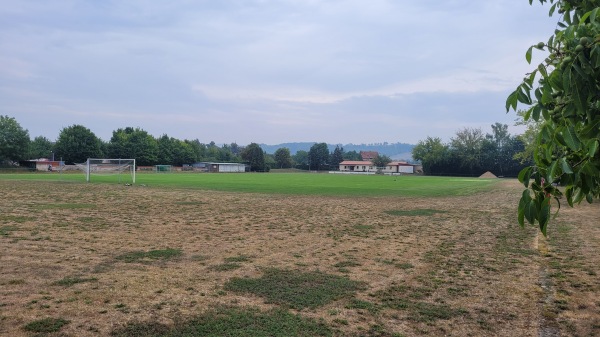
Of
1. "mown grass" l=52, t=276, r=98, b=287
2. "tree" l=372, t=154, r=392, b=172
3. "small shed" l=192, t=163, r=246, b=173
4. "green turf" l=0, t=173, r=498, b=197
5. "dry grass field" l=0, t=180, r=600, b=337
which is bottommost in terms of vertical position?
"dry grass field" l=0, t=180, r=600, b=337

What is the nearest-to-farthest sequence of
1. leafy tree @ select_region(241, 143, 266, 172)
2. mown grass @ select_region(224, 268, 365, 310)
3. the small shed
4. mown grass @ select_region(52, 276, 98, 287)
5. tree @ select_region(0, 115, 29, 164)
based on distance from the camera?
mown grass @ select_region(224, 268, 365, 310) < mown grass @ select_region(52, 276, 98, 287) < tree @ select_region(0, 115, 29, 164) < the small shed < leafy tree @ select_region(241, 143, 266, 172)

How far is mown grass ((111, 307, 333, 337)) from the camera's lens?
5359mm

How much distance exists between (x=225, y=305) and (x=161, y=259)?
12.4 ft

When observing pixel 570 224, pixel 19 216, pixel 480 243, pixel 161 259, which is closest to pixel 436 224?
pixel 480 243

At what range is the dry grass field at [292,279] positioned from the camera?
19.1 feet

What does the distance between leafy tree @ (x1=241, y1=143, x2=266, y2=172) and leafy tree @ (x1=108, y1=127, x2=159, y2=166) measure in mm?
36596

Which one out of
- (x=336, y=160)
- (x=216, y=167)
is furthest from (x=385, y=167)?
(x=216, y=167)

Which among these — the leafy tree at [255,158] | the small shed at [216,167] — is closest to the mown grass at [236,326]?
the small shed at [216,167]

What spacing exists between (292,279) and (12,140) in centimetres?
10371

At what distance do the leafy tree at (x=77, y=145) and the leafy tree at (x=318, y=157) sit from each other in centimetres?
8695

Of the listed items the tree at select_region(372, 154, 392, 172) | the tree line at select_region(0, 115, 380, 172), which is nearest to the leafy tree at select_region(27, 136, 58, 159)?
the tree line at select_region(0, 115, 380, 172)

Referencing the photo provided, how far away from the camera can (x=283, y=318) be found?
5.99m

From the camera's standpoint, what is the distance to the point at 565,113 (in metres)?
2.58

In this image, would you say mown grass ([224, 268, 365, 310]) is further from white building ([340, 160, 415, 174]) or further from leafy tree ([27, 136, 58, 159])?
white building ([340, 160, 415, 174])
